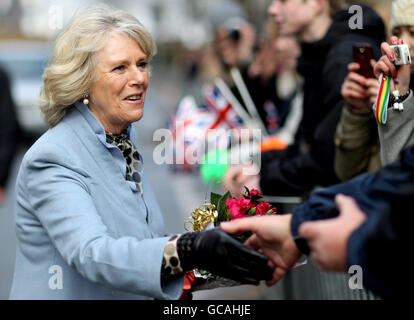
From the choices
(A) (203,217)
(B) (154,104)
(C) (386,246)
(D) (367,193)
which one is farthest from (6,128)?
(B) (154,104)

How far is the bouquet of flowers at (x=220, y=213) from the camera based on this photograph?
2.51 metres

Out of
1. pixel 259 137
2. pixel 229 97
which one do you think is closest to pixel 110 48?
pixel 259 137

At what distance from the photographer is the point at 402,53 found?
2.66 metres

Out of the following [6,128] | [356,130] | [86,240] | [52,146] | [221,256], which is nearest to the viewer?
[221,256]

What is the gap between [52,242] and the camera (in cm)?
246

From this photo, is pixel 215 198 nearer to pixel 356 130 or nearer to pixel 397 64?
pixel 397 64

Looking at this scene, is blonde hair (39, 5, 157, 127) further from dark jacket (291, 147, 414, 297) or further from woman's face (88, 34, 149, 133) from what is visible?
dark jacket (291, 147, 414, 297)

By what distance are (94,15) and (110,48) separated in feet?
0.51

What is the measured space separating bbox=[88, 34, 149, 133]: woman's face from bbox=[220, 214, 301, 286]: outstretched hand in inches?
28.8

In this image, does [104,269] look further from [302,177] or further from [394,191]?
[302,177]

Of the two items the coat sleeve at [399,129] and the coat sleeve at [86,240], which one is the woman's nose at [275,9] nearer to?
the coat sleeve at [399,129]

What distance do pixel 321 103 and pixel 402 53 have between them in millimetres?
1365

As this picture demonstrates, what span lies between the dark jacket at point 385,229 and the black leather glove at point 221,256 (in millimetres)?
406

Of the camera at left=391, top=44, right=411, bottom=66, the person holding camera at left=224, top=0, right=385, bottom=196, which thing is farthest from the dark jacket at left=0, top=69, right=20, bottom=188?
the camera at left=391, top=44, right=411, bottom=66
